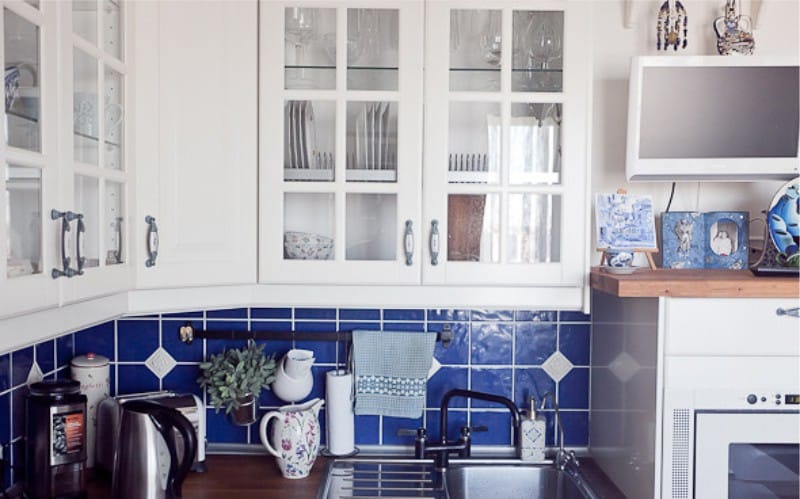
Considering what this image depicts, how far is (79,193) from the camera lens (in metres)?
1.28

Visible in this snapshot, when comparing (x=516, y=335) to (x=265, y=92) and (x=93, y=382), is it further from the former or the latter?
(x=93, y=382)

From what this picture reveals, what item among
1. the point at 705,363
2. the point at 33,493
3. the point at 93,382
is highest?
the point at 705,363

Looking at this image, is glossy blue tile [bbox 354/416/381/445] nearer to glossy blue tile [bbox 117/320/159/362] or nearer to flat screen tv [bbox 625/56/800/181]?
glossy blue tile [bbox 117/320/159/362]

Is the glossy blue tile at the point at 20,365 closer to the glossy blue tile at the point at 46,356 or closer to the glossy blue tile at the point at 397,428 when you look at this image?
the glossy blue tile at the point at 46,356

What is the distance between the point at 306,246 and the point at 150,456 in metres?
0.60

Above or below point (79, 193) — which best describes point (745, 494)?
below

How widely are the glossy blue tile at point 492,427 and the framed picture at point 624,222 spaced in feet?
2.03

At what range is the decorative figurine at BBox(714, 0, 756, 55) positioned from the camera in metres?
1.82

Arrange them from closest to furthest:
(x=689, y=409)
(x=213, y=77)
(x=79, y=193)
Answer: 1. (x=79, y=193)
2. (x=689, y=409)
3. (x=213, y=77)

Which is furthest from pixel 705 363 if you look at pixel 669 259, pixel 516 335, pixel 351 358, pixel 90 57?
pixel 90 57

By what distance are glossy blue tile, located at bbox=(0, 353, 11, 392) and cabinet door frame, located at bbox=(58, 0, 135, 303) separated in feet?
1.17

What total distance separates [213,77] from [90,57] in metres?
0.31

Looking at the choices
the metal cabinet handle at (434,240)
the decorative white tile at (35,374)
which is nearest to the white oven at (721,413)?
the metal cabinet handle at (434,240)

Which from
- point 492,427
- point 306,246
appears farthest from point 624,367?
point 306,246
